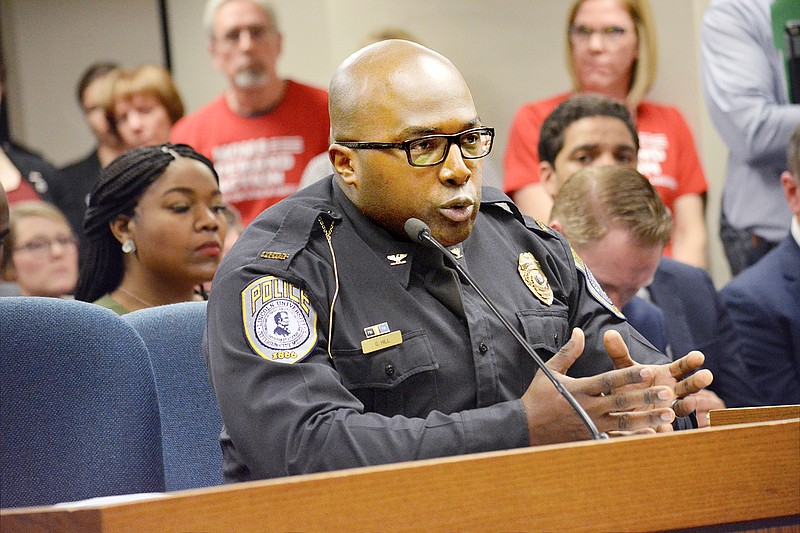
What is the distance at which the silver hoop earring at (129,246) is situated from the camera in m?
3.04

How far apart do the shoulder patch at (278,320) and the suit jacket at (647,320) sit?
1.46 meters

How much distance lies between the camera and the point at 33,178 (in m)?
4.20

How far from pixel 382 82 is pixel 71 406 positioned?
2.60 feet

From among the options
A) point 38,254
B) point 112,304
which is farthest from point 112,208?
point 38,254

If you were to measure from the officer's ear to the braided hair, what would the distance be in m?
1.27

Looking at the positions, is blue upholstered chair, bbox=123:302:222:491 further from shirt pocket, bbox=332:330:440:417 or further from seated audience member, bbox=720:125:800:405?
seated audience member, bbox=720:125:800:405

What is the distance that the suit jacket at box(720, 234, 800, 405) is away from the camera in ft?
10.8

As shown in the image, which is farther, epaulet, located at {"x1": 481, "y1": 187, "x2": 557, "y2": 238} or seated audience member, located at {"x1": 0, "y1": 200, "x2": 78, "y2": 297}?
seated audience member, located at {"x1": 0, "y1": 200, "x2": 78, "y2": 297}

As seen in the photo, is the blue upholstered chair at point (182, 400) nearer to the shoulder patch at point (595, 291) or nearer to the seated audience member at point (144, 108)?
the shoulder patch at point (595, 291)

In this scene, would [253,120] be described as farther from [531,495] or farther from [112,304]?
[531,495]

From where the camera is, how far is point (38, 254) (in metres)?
3.81

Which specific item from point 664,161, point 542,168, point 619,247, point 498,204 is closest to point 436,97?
point 498,204

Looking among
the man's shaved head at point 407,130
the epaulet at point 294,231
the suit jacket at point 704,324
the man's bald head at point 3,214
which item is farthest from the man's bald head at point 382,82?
the suit jacket at point 704,324

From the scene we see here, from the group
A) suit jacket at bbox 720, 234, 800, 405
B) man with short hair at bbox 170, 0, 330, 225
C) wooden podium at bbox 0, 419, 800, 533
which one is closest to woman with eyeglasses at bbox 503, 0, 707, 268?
suit jacket at bbox 720, 234, 800, 405
